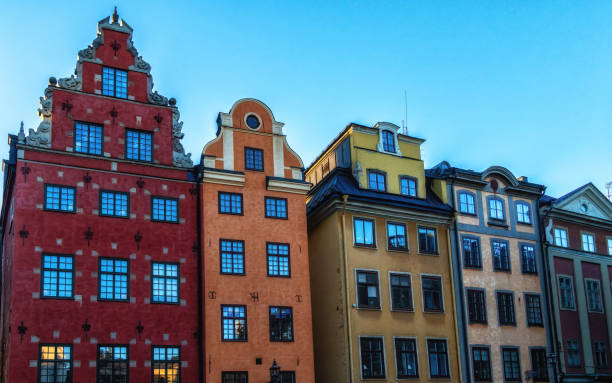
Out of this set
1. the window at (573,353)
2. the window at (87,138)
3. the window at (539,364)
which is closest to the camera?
the window at (87,138)

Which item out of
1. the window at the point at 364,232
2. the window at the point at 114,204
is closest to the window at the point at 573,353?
the window at the point at 364,232

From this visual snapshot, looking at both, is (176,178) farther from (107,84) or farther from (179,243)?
Result: (107,84)

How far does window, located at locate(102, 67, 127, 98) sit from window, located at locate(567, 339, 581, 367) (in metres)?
28.6

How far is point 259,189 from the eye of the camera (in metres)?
34.7

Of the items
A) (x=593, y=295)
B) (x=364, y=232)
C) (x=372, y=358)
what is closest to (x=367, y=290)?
(x=364, y=232)

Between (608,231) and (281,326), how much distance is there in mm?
25231

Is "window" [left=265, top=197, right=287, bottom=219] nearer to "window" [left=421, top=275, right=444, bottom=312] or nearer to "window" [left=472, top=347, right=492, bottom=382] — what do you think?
"window" [left=421, top=275, right=444, bottom=312]

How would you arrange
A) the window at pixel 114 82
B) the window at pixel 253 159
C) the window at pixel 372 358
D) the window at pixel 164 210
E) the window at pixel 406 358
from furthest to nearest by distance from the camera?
1. the window at pixel 406 358
2. the window at pixel 253 159
3. the window at pixel 372 358
4. the window at pixel 114 82
5. the window at pixel 164 210

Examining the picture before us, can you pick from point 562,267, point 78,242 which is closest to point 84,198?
point 78,242

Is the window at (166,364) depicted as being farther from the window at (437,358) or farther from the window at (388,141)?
the window at (388,141)

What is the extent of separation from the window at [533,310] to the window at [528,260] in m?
1.50

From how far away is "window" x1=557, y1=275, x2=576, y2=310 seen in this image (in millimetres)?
42719

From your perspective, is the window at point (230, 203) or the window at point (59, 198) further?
the window at point (230, 203)

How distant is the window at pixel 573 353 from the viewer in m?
41.7
